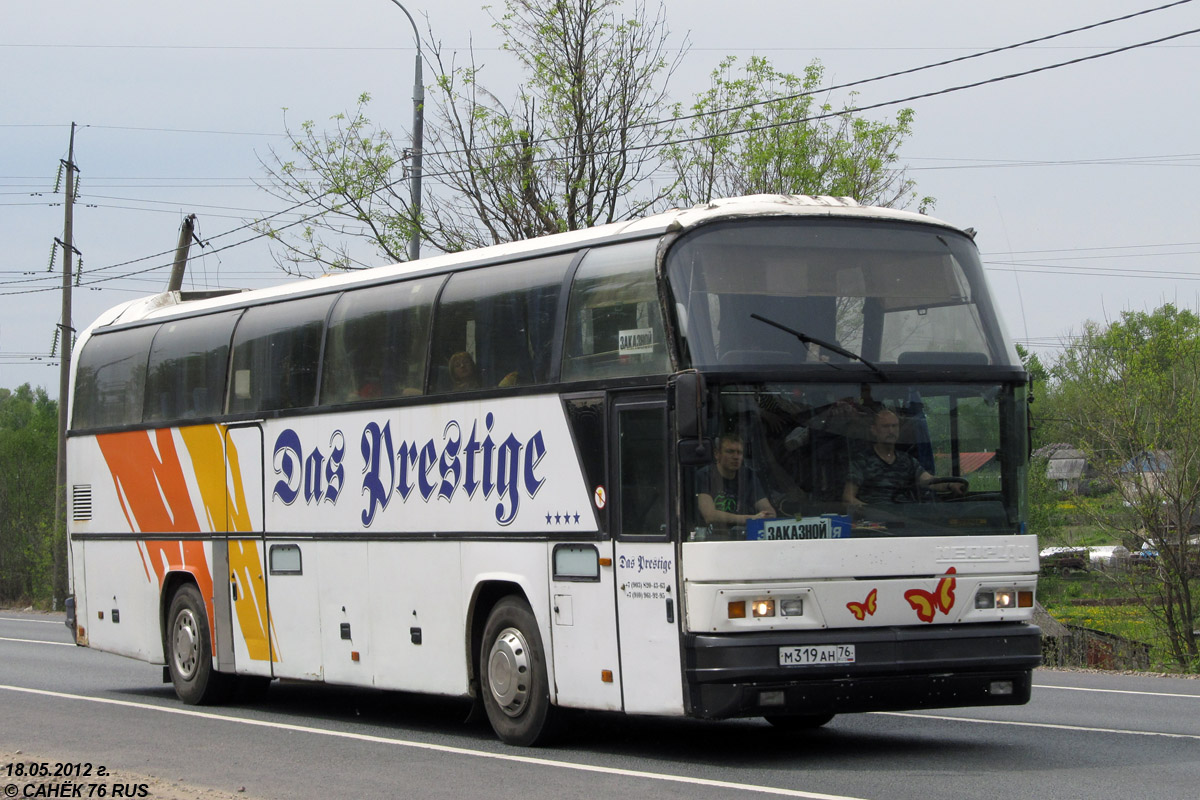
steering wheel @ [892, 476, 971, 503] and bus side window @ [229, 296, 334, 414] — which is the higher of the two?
bus side window @ [229, 296, 334, 414]

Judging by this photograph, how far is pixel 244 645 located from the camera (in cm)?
1557

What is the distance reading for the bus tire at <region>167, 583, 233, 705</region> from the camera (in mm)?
15992

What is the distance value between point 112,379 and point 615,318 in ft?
27.9

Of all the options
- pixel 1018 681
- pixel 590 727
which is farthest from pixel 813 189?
pixel 1018 681

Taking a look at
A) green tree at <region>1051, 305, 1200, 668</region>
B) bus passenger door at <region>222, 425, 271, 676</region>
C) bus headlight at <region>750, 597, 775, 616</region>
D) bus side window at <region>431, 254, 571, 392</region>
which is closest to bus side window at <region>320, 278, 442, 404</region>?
bus side window at <region>431, 254, 571, 392</region>

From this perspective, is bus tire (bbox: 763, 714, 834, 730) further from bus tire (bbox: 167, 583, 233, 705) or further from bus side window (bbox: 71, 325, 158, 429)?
bus side window (bbox: 71, 325, 158, 429)

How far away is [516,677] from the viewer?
11812 millimetres

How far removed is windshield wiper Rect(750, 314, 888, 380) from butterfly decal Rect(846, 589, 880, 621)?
1.37 metres

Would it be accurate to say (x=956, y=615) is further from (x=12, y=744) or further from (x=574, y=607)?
(x=12, y=744)

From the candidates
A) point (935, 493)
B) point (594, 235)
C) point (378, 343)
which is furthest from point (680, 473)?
point (378, 343)

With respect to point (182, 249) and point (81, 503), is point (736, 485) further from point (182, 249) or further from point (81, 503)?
point (182, 249)

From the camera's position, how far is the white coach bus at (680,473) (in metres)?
10.0

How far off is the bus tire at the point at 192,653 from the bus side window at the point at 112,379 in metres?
2.07

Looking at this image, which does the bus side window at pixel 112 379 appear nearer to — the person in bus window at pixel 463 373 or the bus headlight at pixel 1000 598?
the person in bus window at pixel 463 373
